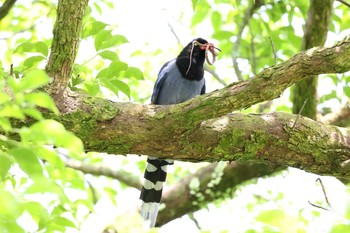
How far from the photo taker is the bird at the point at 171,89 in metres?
4.22

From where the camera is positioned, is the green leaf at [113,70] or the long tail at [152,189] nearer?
the green leaf at [113,70]

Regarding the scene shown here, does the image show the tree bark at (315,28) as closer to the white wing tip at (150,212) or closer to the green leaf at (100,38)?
the white wing tip at (150,212)

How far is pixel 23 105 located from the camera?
1523 mm

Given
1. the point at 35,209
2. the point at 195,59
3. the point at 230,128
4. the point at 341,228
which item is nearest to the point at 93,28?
the point at 230,128

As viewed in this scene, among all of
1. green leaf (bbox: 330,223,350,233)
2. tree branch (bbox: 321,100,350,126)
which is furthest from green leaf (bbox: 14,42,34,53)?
tree branch (bbox: 321,100,350,126)

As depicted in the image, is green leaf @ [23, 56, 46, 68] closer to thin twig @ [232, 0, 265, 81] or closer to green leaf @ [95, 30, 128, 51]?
green leaf @ [95, 30, 128, 51]

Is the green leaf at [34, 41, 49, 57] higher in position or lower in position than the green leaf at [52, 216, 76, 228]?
higher

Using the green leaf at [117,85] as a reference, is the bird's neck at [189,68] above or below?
above

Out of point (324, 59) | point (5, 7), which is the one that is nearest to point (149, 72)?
point (5, 7)

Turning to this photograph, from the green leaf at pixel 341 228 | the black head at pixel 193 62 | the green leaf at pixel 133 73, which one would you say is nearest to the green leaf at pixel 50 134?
the green leaf at pixel 341 228

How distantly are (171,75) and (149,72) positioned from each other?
277 centimetres

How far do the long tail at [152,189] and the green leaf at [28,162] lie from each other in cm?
275

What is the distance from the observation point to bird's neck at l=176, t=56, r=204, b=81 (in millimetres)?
4652

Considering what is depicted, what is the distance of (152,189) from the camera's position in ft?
13.9
